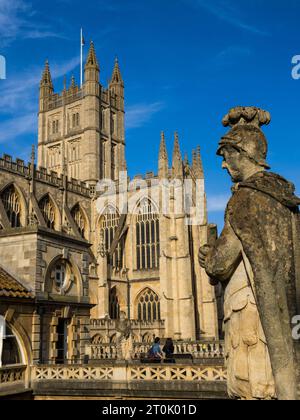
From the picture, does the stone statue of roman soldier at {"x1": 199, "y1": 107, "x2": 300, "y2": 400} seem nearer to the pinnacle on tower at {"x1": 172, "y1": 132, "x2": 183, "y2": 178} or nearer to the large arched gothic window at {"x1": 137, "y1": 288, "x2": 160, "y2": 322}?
the pinnacle on tower at {"x1": 172, "y1": 132, "x2": 183, "y2": 178}

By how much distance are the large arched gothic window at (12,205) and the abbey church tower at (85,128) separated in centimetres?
1584

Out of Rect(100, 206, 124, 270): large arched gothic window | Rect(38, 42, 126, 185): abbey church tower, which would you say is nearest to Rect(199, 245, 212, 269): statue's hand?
Rect(100, 206, 124, 270): large arched gothic window

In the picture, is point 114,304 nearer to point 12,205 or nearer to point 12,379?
point 12,205

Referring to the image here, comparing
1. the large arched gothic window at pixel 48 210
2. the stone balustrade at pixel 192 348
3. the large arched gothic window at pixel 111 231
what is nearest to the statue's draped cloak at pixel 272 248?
the stone balustrade at pixel 192 348

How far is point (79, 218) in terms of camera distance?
43031mm

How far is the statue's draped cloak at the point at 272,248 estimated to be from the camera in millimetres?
2143

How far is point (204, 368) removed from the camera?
976 centimetres

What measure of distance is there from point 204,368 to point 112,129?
2038 inches

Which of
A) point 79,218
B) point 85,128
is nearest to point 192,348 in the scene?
point 79,218

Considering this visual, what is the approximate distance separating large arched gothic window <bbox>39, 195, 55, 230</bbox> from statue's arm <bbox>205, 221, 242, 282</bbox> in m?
37.2
